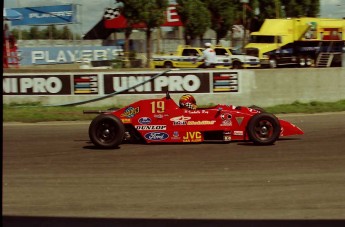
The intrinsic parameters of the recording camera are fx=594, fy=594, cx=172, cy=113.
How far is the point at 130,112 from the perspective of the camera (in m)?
11.2

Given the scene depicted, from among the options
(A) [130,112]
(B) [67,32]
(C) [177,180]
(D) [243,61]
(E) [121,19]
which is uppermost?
(E) [121,19]

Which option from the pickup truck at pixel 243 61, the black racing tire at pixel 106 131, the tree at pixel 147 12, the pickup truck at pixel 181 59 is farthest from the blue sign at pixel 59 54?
the black racing tire at pixel 106 131

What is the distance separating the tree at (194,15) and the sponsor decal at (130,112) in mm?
36283

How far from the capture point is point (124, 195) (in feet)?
23.5

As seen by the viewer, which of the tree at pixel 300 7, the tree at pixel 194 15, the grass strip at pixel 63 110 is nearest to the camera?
the grass strip at pixel 63 110

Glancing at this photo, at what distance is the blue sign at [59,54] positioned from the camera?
142 feet

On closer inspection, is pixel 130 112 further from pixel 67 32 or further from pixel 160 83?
pixel 67 32

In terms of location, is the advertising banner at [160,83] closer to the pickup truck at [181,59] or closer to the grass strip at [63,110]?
the grass strip at [63,110]

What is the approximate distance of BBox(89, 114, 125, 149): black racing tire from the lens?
1083 centimetres

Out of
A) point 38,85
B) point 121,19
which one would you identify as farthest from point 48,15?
point 38,85

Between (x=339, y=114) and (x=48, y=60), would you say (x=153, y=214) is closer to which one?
(x=339, y=114)

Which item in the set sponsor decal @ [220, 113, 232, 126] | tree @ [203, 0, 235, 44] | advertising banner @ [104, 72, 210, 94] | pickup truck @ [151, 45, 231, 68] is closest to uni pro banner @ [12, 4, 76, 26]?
pickup truck @ [151, 45, 231, 68]

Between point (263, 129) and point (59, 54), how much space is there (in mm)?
35523

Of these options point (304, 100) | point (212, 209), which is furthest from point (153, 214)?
point (304, 100)
